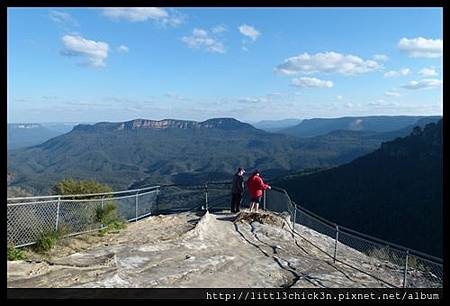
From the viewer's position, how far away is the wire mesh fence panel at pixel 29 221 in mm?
9164

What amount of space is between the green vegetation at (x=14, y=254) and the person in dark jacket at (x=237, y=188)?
8.35 metres

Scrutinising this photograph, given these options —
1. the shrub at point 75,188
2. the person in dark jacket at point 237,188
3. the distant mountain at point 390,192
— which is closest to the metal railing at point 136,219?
the person in dark jacket at point 237,188

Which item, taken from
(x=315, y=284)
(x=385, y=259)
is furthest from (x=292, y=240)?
(x=315, y=284)

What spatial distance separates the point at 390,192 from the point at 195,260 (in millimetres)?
69203

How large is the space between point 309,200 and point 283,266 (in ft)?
218

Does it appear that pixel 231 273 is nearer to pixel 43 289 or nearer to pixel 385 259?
pixel 43 289

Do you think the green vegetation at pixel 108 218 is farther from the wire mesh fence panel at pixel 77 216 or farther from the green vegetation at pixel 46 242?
the green vegetation at pixel 46 242

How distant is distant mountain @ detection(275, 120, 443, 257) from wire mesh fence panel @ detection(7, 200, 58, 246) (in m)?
50.3

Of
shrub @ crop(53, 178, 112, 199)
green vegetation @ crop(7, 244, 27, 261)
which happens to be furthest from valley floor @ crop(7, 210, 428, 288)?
shrub @ crop(53, 178, 112, 199)

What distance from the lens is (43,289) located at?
6906mm

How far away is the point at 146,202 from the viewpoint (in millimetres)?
16406

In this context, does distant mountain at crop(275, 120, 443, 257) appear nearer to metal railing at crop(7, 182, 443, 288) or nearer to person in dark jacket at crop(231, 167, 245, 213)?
person in dark jacket at crop(231, 167, 245, 213)

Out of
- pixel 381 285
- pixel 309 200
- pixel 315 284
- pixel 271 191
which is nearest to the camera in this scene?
pixel 315 284

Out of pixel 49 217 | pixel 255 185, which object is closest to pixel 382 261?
pixel 255 185
